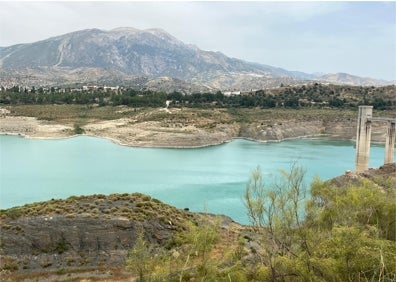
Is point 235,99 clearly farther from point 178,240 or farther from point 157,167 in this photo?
point 178,240

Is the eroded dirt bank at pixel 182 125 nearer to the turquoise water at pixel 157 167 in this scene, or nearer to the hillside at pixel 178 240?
the turquoise water at pixel 157 167

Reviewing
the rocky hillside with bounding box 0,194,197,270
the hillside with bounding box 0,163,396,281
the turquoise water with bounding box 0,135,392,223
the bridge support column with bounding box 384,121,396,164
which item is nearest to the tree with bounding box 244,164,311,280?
the hillside with bounding box 0,163,396,281

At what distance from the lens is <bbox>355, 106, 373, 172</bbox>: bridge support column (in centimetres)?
5584

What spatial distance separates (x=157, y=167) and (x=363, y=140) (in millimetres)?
27575

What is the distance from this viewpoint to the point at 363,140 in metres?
56.8

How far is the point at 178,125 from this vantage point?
259ft

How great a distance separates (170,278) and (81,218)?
10968mm

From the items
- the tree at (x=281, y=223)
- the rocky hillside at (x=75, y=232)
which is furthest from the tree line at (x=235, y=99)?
the tree at (x=281, y=223)

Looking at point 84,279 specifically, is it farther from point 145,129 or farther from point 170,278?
point 145,129

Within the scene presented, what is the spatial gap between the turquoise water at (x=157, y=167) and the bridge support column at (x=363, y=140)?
8.28 feet

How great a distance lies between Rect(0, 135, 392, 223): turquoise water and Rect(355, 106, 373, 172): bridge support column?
2524mm

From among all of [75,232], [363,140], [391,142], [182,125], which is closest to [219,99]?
[182,125]

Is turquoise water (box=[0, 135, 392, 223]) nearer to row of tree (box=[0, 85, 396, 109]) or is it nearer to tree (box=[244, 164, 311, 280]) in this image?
tree (box=[244, 164, 311, 280])

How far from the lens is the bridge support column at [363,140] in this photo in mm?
55844
